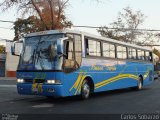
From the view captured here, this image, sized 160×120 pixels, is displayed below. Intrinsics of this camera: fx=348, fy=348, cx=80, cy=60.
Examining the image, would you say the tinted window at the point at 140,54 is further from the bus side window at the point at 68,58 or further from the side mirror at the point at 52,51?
the side mirror at the point at 52,51

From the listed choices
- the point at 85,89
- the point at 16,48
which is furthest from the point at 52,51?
the point at 85,89

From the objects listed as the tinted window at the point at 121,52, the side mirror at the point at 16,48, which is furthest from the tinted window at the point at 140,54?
the side mirror at the point at 16,48

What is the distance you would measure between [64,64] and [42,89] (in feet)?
4.57

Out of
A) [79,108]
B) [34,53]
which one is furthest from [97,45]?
[79,108]

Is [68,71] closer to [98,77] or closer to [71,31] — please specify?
[71,31]

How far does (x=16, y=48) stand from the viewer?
626 inches

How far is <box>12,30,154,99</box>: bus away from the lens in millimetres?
14461

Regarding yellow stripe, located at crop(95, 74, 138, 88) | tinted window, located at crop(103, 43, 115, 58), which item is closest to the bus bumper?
yellow stripe, located at crop(95, 74, 138, 88)

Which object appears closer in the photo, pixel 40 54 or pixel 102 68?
pixel 40 54

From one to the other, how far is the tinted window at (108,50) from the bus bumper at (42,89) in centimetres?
489

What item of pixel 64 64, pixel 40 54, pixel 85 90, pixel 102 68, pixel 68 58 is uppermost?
pixel 40 54

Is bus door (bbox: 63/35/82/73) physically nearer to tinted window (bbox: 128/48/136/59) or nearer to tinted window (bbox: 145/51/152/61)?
tinted window (bbox: 128/48/136/59)

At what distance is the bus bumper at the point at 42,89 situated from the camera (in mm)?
14320

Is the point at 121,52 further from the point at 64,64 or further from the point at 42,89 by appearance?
the point at 42,89
